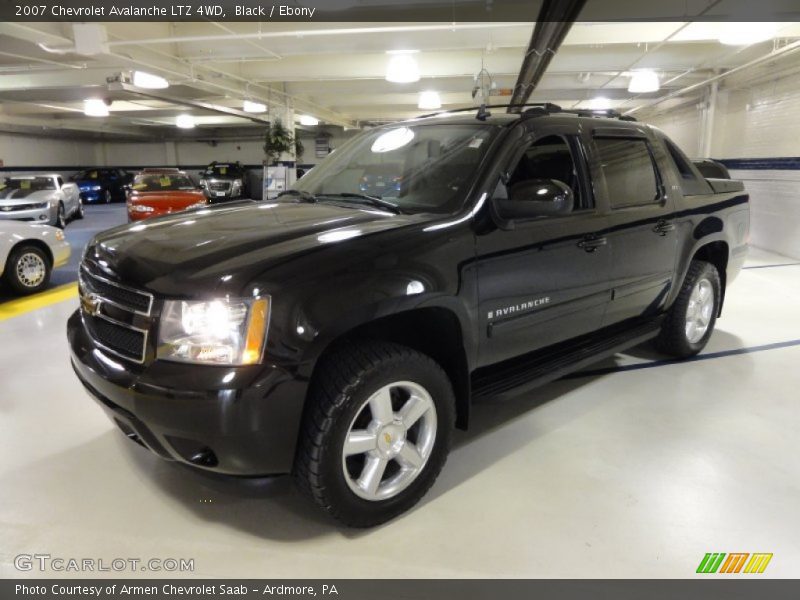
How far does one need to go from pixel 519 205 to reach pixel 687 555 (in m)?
1.54

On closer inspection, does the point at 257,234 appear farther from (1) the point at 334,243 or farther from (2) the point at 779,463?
Answer: (2) the point at 779,463

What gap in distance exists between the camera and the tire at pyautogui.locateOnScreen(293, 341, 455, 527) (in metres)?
1.98

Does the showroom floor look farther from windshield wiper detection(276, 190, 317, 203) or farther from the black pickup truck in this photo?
windshield wiper detection(276, 190, 317, 203)

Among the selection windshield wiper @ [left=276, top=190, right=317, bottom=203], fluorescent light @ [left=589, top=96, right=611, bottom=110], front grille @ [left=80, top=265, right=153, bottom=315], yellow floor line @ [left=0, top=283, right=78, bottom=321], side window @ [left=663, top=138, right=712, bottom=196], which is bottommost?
yellow floor line @ [left=0, top=283, right=78, bottom=321]

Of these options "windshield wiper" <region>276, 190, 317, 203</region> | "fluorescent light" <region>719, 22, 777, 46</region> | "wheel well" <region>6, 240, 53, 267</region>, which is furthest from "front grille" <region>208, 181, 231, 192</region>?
"windshield wiper" <region>276, 190, 317, 203</region>

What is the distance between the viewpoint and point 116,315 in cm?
209

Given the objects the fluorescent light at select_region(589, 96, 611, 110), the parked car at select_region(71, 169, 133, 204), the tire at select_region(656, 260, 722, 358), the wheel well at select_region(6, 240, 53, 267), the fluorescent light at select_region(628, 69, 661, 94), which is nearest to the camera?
the tire at select_region(656, 260, 722, 358)

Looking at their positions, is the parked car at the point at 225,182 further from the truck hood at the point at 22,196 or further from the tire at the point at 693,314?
the tire at the point at 693,314

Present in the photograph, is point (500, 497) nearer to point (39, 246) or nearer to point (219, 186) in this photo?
point (39, 246)

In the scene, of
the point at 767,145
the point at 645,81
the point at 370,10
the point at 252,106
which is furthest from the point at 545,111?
the point at 252,106

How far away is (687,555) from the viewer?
2.09 m

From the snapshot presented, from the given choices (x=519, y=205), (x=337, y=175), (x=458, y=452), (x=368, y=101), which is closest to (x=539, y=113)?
(x=519, y=205)
